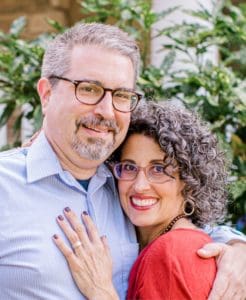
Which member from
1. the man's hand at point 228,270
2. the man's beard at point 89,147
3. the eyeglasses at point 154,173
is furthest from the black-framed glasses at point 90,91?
the man's hand at point 228,270

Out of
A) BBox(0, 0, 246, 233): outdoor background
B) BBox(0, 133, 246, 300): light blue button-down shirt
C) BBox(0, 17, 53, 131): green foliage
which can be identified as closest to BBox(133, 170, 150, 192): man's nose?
BBox(0, 133, 246, 300): light blue button-down shirt

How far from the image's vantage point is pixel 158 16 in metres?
3.45

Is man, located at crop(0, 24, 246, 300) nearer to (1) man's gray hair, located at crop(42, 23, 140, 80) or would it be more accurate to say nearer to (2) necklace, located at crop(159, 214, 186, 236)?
(1) man's gray hair, located at crop(42, 23, 140, 80)

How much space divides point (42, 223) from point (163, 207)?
414mm

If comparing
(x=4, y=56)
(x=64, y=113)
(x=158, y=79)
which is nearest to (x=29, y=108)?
(x=4, y=56)

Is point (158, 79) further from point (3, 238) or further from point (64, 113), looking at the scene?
point (3, 238)

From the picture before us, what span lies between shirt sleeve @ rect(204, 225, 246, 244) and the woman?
4 cm

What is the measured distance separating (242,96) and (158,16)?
0.60 meters

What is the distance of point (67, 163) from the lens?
2213 millimetres

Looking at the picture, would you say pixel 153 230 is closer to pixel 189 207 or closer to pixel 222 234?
pixel 189 207

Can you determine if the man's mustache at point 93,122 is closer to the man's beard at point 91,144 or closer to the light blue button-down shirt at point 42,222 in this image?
the man's beard at point 91,144

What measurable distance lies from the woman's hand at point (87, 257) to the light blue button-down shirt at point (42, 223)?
0.07ft

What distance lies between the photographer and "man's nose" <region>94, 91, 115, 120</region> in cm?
212

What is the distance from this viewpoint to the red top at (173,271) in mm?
1952
